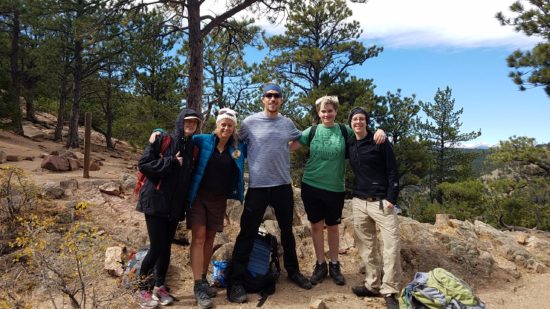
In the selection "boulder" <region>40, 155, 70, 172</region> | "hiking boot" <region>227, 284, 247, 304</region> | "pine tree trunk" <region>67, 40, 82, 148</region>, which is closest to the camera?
"hiking boot" <region>227, 284, 247, 304</region>

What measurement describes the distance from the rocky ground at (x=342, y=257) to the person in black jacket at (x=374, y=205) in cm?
32

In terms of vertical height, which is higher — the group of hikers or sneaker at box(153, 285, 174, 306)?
the group of hikers

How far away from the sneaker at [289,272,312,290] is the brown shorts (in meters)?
1.09

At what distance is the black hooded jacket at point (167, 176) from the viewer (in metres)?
3.20

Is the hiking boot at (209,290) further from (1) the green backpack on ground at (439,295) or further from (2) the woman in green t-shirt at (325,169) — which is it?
(1) the green backpack on ground at (439,295)

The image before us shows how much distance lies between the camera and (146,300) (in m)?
3.38

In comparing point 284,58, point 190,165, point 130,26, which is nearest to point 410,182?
point 284,58

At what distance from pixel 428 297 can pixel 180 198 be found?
240 cm

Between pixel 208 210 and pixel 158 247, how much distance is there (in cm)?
57

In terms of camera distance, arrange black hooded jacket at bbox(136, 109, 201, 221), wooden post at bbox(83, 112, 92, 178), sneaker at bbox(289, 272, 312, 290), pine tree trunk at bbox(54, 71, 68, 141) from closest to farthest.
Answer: black hooded jacket at bbox(136, 109, 201, 221) → sneaker at bbox(289, 272, 312, 290) → wooden post at bbox(83, 112, 92, 178) → pine tree trunk at bbox(54, 71, 68, 141)

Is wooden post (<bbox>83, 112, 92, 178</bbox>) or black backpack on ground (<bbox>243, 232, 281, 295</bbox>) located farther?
wooden post (<bbox>83, 112, 92, 178</bbox>)

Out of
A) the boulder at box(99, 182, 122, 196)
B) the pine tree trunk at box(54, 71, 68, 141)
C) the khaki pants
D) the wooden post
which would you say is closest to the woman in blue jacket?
the khaki pants

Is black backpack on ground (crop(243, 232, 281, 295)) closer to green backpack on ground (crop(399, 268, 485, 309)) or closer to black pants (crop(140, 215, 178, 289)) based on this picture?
black pants (crop(140, 215, 178, 289))

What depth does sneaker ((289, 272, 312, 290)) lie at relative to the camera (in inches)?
155
